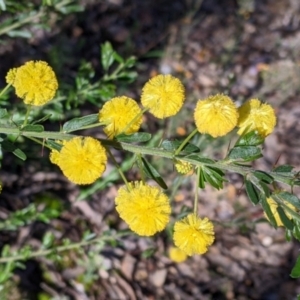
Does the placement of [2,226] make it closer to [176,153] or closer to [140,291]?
[140,291]

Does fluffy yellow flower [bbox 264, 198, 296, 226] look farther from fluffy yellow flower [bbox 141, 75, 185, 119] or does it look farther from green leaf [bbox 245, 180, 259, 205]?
fluffy yellow flower [bbox 141, 75, 185, 119]

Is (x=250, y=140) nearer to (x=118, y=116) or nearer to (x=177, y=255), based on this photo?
(x=118, y=116)

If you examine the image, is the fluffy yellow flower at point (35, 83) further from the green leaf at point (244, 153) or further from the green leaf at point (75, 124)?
the green leaf at point (244, 153)

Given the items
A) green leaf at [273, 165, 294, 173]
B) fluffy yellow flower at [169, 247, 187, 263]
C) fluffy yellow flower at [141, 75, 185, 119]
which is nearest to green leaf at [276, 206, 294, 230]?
green leaf at [273, 165, 294, 173]

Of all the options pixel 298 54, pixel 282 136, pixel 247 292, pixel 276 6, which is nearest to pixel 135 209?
pixel 247 292

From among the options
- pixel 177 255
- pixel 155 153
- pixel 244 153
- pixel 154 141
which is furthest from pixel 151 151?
pixel 177 255
